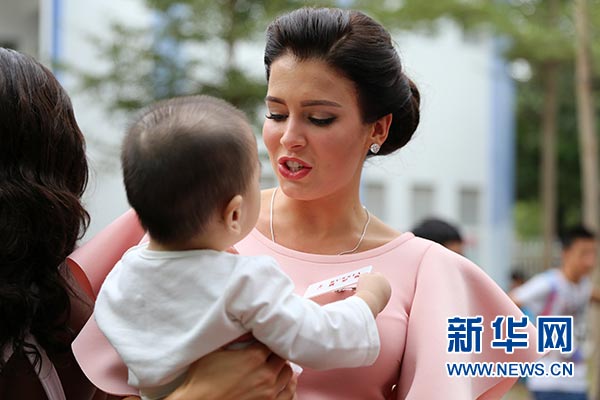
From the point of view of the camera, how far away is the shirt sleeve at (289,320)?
180 centimetres

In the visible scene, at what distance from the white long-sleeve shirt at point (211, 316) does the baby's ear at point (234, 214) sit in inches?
2.3

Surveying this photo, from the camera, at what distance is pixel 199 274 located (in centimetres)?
184

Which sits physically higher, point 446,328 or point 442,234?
point 446,328

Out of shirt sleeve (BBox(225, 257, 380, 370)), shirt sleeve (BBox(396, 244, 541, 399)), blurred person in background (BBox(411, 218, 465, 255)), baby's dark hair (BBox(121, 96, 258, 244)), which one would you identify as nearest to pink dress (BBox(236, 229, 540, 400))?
shirt sleeve (BBox(396, 244, 541, 399))

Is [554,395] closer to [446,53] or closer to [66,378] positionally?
[66,378]

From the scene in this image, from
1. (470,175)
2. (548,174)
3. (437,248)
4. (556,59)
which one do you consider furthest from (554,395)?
(470,175)

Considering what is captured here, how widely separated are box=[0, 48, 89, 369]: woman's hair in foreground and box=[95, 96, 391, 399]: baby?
286mm

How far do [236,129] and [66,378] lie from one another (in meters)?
0.76

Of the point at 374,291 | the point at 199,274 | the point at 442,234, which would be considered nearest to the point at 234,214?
the point at 199,274

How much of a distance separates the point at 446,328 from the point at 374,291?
288 mm

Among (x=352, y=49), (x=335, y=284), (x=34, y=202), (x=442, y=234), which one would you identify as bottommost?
(x=442, y=234)

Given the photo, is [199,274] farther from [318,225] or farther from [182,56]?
[182,56]

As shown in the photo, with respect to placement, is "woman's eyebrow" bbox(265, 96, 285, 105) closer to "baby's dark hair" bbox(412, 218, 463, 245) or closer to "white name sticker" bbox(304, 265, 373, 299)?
"white name sticker" bbox(304, 265, 373, 299)

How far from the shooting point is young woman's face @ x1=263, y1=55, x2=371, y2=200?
2.22 m
